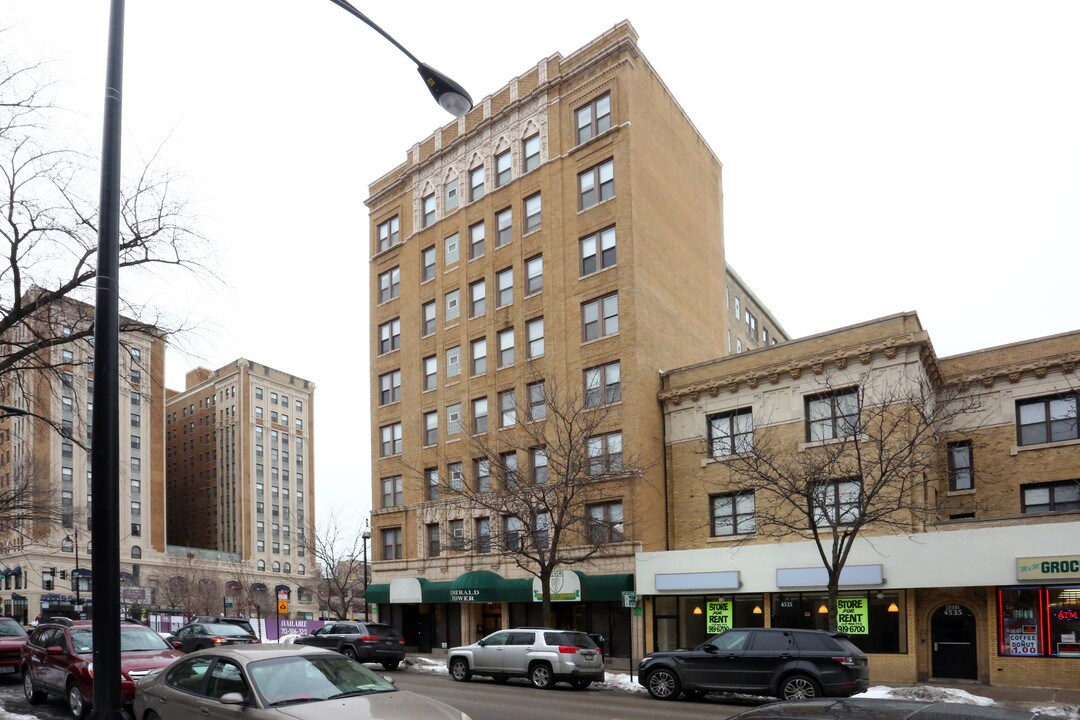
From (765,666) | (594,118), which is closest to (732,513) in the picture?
(765,666)

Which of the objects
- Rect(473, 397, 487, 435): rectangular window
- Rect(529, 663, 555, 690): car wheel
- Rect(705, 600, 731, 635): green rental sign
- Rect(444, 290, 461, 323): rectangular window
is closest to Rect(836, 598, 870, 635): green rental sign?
Rect(705, 600, 731, 635): green rental sign

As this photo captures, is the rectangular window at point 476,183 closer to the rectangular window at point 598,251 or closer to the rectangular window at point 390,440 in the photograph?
the rectangular window at point 598,251

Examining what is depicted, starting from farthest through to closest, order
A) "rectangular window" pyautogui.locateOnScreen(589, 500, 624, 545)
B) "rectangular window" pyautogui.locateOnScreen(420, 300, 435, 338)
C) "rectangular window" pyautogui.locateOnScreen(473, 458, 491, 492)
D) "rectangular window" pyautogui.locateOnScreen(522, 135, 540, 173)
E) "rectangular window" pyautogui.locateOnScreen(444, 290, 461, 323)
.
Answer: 1. "rectangular window" pyautogui.locateOnScreen(420, 300, 435, 338)
2. "rectangular window" pyautogui.locateOnScreen(444, 290, 461, 323)
3. "rectangular window" pyautogui.locateOnScreen(522, 135, 540, 173)
4. "rectangular window" pyautogui.locateOnScreen(473, 458, 491, 492)
5. "rectangular window" pyautogui.locateOnScreen(589, 500, 624, 545)

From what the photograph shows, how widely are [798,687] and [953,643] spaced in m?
9.77

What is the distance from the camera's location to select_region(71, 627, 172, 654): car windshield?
52.2ft

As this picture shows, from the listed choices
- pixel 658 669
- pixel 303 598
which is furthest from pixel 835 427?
pixel 303 598

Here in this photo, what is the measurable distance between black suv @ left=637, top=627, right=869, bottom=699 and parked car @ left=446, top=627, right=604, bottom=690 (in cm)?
243

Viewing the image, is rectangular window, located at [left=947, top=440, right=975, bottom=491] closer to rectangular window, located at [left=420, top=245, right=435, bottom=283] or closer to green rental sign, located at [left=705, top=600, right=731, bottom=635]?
green rental sign, located at [left=705, top=600, right=731, bottom=635]

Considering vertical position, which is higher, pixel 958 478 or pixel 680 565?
pixel 958 478

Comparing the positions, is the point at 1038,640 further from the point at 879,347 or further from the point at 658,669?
the point at 658,669

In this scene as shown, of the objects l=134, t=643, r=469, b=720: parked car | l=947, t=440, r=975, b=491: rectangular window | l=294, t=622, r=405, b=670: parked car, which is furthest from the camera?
l=294, t=622, r=405, b=670: parked car

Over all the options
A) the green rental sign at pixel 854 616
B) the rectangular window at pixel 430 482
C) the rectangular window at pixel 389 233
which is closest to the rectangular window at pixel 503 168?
the rectangular window at pixel 389 233

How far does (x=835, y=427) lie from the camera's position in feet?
92.1

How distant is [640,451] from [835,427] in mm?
7278
